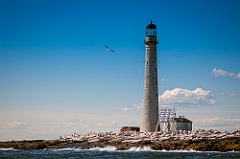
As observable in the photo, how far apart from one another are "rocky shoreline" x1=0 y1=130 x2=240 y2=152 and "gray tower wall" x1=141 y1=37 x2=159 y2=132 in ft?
6.85

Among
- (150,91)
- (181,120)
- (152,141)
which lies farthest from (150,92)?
(152,141)

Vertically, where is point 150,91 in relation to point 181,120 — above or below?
above

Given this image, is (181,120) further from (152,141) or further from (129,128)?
(152,141)

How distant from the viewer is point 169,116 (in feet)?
203

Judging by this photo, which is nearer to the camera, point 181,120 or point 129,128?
point 181,120

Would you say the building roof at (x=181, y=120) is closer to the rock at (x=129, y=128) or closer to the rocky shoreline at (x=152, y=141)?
the rocky shoreline at (x=152, y=141)

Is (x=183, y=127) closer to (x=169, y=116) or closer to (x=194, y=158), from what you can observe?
(x=169, y=116)

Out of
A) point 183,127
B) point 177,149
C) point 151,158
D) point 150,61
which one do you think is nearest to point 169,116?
point 183,127

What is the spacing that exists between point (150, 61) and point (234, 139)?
1415cm

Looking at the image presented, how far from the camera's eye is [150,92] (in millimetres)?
60312

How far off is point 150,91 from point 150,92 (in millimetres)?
111

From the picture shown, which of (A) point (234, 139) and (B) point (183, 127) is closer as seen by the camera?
(A) point (234, 139)

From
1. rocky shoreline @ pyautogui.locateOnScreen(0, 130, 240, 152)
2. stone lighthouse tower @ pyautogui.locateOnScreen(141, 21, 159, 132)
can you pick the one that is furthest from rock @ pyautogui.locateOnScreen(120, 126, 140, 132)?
stone lighthouse tower @ pyautogui.locateOnScreen(141, 21, 159, 132)

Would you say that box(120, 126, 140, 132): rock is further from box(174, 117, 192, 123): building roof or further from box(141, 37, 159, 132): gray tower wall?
box(174, 117, 192, 123): building roof
